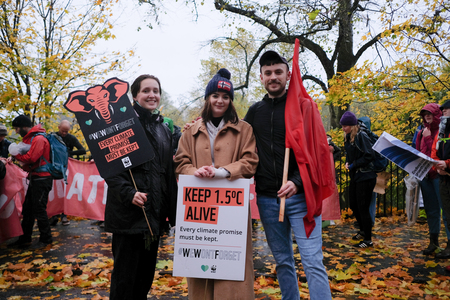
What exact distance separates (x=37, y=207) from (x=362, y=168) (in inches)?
229

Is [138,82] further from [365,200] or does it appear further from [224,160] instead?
[365,200]

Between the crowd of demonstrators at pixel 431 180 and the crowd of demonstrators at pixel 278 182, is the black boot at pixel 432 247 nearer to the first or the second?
the crowd of demonstrators at pixel 431 180

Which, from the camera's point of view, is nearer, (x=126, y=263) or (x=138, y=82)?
(x=126, y=263)

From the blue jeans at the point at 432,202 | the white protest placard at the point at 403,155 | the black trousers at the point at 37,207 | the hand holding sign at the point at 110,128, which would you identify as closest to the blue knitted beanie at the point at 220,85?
the hand holding sign at the point at 110,128

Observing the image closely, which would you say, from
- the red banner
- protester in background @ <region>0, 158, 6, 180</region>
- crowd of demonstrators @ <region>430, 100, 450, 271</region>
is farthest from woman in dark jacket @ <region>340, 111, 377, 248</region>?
protester in background @ <region>0, 158, 6, 180</region>

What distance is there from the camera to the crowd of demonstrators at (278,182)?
259cm

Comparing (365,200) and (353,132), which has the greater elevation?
(353,132)

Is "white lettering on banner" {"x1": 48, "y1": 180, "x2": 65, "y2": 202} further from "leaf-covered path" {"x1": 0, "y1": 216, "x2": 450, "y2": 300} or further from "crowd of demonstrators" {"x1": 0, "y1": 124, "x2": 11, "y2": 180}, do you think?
"crowd of demonstrators" {"x1": 0, "y1": 124, "x2": 11, "y2": 180}

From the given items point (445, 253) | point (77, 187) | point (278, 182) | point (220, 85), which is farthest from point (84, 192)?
point (445, 253)

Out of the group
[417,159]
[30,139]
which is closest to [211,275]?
[417,159]

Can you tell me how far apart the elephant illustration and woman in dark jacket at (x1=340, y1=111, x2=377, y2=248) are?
14.4 feet

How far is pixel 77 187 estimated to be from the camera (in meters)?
7.02

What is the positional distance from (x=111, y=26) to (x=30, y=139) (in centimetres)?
536

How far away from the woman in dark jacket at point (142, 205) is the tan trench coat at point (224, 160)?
0.69ft
